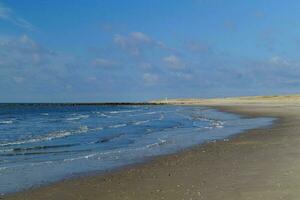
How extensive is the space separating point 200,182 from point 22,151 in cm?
1233

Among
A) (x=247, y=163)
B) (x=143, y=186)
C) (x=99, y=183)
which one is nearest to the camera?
(x=143, y=186)

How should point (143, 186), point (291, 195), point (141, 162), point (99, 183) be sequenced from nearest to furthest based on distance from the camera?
1. point (291, 195)
2. point (143, 186)
3. point (99, 183)
4. point (141, 162)

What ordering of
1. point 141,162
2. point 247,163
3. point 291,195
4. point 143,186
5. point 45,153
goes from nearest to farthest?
point 291,195 → point 143,186 → point 247,163 → point 141,162 → point 45,153

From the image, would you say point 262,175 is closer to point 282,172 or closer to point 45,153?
point 282,172

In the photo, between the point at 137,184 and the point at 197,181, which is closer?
the point at 197,181

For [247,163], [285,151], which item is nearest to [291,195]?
[247,163]

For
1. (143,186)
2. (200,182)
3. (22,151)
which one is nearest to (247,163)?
(200,182)

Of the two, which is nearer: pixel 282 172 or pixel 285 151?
pixel 282 172

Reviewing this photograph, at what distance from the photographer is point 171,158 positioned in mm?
17125

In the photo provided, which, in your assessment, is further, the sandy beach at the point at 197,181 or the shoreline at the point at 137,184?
the shoreline at the point at 137,184

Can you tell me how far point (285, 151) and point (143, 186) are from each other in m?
7.22

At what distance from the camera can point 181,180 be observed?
1210cm

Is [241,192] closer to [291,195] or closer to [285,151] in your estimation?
[291,195]

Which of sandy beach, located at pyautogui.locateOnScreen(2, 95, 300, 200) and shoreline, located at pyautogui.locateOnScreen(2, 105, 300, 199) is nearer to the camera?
sandy beach, located at pyautogui.locateOnScreen(2, 95, 300, 200)
